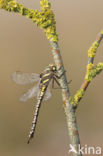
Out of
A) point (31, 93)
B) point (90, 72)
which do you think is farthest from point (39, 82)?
point (90, 72)

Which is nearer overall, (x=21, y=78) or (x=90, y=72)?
(x=90, y=72)

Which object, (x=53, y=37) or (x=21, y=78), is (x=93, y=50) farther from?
(x=21, y=78)

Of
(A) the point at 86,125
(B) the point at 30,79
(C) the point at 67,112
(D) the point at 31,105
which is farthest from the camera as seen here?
(A) the point at 86,125

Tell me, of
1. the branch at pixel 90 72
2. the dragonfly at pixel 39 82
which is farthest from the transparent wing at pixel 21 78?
the branch at pixel 90 72

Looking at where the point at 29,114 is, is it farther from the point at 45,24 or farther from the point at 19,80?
the point at 45,24

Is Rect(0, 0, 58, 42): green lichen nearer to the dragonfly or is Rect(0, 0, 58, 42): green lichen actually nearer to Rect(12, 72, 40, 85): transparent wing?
the dragonfly

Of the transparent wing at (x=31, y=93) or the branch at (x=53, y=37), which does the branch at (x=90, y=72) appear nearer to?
the branch at (x=53, y=37)

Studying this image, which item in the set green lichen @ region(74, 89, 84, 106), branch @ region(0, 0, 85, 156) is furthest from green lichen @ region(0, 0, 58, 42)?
green lichen @ region(74, 89, 84, 106)

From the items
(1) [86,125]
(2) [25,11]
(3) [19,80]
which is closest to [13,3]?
(2) [25,11]

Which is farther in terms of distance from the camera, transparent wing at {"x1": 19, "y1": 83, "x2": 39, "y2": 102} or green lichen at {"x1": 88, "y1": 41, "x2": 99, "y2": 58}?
transparent wing at {"x1": 19, "y1": 83, "x2": 39, "y2": 102}
